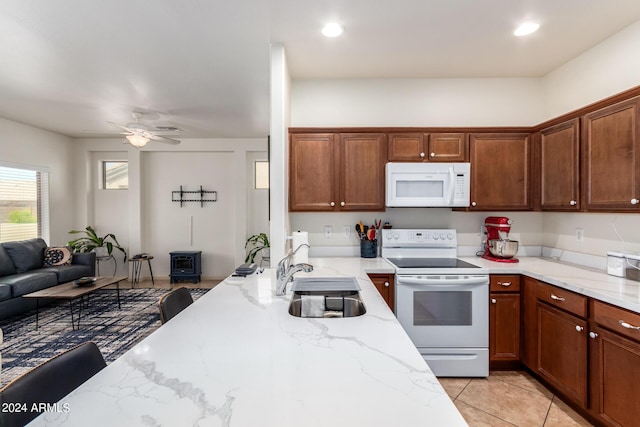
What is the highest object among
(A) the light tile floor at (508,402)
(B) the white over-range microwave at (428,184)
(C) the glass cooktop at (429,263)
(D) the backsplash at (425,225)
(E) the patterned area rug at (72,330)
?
(B) the white over-range microwave at (428,184)

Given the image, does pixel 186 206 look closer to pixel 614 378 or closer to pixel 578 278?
pixel 578 278

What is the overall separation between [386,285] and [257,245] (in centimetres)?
396

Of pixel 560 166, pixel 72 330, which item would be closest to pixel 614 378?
pixel 560 166

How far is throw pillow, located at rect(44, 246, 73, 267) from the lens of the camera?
461 centimetres

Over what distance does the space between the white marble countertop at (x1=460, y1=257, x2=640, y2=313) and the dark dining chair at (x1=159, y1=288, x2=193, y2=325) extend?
229 centimetres

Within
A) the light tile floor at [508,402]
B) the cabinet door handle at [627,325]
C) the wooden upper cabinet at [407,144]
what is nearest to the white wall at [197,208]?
the wooden upper cabinet at [407,144]

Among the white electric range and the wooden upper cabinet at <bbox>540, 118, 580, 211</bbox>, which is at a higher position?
the wooden upper cabinet at <bbox>540, 118, 580, 211</bbox>

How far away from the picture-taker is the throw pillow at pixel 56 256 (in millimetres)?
4609

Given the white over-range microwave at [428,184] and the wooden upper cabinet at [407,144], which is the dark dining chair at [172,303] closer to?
the white over-range microwave at [428,184]

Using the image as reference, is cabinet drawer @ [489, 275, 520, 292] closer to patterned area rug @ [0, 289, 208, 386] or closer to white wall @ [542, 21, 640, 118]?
white wall @ [542, 21, 640, 118]

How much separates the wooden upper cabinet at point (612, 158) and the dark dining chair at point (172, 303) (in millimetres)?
2882

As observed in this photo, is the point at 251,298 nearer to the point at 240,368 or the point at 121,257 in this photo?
the point at 240,368

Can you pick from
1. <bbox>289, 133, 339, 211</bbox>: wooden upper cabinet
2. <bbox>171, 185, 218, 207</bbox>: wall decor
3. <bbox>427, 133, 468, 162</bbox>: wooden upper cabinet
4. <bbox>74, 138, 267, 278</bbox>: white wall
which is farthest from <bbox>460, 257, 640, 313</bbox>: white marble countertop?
<bbox>171, 185, 218, 207</bbox>: wall decor

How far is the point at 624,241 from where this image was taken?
233 cm
